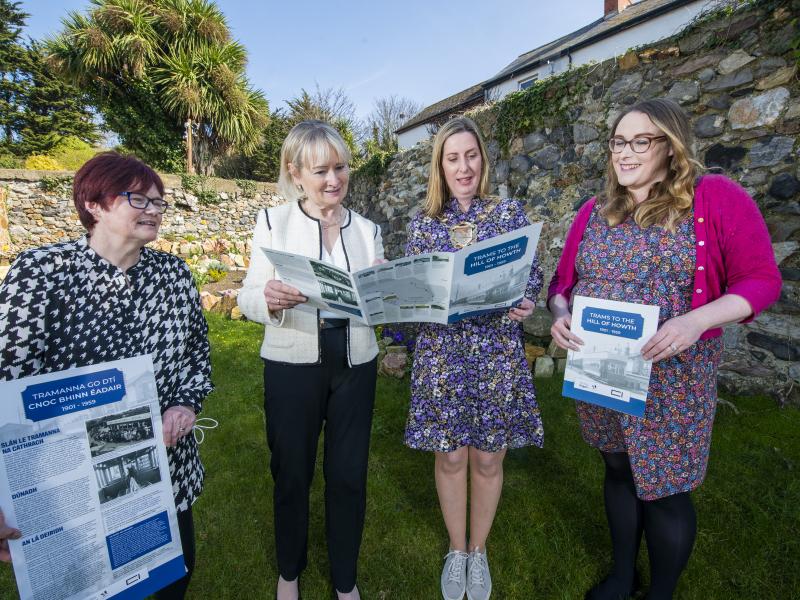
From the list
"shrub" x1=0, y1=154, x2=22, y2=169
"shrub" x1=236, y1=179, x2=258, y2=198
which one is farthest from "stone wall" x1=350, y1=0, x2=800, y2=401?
"shrub" x1=0, y1=154, x2=22, y2=169

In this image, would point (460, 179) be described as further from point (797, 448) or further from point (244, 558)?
point (797, 448)

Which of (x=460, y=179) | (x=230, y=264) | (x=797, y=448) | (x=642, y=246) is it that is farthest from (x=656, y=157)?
(x=230, y=264)

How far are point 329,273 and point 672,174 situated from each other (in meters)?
1.18

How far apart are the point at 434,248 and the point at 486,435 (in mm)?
801

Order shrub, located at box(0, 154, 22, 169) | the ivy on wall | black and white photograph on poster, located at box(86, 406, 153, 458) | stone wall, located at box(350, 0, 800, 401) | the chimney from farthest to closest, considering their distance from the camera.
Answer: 1. shrub, located at box(0, 154, 22, 169)
2. the chimney
3. the ivy on wall
4. stone wall, located at box(350, 0, 800, 401)
5. black and white photograph on poster, located at box(86, 406, 153, 458)

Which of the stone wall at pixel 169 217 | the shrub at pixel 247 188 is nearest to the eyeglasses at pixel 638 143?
the stone wall at pixel 169 217

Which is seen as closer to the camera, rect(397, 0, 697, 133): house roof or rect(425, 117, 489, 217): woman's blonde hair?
rect(425, 117, 489, 217): woman's blonde hair

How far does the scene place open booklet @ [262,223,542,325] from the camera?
1.29 m

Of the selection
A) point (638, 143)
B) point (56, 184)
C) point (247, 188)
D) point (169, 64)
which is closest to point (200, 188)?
point (247, 188)

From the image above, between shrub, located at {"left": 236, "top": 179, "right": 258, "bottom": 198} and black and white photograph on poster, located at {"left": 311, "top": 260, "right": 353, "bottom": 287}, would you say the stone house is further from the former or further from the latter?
black and white photograph on poster, located at {"left": 311, "top": 260, "right": 353, "bottom": 287}

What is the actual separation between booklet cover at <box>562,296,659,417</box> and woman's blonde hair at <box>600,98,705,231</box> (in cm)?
33

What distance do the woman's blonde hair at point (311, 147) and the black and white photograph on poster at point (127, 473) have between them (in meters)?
1.08

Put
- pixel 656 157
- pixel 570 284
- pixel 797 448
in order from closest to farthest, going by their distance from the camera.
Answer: pixel 656 157 < pixel 570 284 < pixel 797 448

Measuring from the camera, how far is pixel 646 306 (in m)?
1.24
